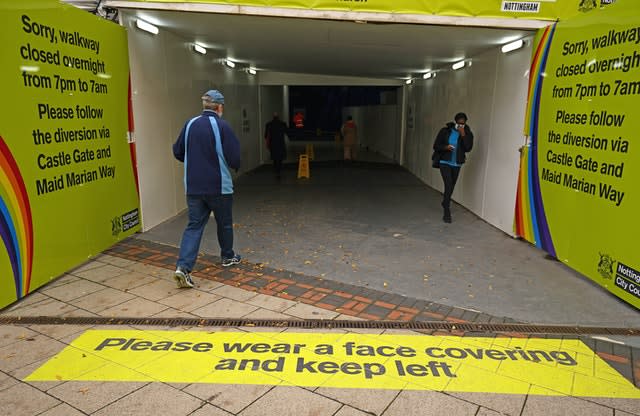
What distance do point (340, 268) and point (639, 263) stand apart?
9.51 ft

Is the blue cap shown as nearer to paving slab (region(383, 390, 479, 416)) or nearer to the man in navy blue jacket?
the man in navy blue jacket

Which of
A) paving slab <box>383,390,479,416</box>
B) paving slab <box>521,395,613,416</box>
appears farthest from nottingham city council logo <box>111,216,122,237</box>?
paving slab <box>521,395,613,416</box>

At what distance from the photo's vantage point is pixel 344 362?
10.8 ft

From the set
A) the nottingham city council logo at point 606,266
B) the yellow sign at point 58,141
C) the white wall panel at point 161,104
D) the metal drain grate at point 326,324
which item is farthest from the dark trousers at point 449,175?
the yellow sign at point 58,141

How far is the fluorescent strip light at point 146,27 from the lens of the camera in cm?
623

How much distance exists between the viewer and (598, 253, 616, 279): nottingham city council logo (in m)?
4.52

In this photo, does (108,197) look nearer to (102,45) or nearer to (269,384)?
(102,45)

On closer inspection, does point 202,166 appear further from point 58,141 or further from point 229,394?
point 229,394

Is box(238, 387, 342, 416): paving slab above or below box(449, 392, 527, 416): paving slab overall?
above

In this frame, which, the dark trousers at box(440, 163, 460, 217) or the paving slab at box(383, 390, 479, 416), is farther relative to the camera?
the dark trousers at box(440, 163, 460, 217)

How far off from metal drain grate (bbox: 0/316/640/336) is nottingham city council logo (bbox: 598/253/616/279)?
29.4 inches

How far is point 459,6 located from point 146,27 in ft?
13.8

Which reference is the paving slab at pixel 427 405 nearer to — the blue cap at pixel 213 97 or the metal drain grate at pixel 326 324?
the metal drain grate at pixel 326 324

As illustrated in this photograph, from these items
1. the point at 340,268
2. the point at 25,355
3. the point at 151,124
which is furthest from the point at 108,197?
the point at 340,268
